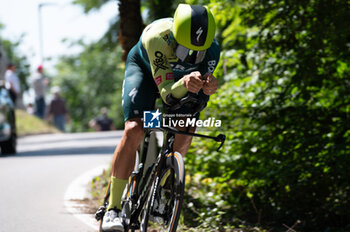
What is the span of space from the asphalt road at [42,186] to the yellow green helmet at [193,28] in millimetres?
2433

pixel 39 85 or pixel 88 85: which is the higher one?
pixel 39 85

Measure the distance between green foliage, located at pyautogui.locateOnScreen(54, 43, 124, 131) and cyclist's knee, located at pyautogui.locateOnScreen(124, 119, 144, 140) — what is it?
49.9 m

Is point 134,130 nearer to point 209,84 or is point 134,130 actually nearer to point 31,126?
point 209,84

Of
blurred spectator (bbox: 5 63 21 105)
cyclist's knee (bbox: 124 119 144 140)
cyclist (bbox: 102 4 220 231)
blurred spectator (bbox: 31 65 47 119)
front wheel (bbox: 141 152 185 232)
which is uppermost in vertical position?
cyclist (bbox: 102 4 220 231)

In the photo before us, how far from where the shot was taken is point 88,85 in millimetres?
60844

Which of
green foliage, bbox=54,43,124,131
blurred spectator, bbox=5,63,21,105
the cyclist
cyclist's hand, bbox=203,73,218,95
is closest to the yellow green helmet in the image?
the cyclist

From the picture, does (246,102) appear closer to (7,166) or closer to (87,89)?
(7,166)

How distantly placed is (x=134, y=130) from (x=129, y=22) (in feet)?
10.6

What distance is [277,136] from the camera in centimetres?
640

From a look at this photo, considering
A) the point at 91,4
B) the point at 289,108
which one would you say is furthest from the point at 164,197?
the point at 91,4

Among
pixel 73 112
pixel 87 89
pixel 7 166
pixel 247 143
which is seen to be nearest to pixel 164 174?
pixel 247 143

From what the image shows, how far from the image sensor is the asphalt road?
5503mm

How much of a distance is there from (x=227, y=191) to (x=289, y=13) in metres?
2.42

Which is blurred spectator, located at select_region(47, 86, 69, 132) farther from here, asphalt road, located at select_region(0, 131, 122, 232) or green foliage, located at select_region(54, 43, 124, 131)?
green foliage, located at select_region(54, 43, 124, 131)
